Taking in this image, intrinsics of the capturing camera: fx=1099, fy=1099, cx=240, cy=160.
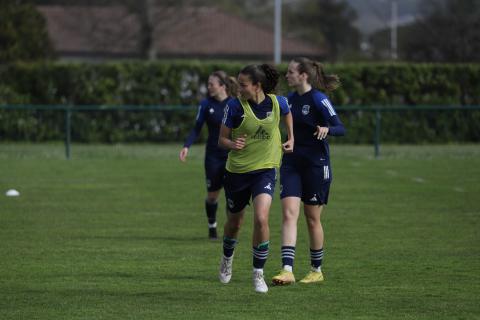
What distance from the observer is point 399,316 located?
27.7 ft

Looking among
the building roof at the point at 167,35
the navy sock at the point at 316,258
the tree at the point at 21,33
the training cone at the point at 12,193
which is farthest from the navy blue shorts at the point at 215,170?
the building roof at the point at 167,35

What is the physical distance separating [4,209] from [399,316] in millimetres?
9571

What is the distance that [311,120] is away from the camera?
398 inches

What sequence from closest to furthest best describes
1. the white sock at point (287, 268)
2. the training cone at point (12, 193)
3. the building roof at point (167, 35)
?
the white sock at point (287, 268) < the training cone at point (12, 193) < the building roof at point (167, 35)

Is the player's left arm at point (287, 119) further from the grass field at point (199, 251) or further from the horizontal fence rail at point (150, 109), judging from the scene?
the horizontal fence rail at point (150, 109)

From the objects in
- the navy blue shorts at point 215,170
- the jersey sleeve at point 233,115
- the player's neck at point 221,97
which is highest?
the jersey sleeve at point 233,115

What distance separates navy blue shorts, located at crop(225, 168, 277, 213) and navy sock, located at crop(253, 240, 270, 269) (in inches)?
16.2

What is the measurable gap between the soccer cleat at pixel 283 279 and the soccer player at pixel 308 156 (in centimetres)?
29

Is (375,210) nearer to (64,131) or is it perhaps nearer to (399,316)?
(399,316)

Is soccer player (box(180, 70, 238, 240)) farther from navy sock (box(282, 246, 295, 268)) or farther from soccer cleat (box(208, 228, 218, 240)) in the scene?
navy sock (box(282, 246, 295, 268))

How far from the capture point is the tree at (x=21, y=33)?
41.4 meters

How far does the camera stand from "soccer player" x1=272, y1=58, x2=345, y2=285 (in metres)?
10.0

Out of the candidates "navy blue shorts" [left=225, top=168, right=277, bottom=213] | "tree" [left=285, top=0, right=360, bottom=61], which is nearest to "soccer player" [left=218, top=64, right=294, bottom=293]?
"navy blue shorts" [left=225, top=168, right=277, bottom=213]

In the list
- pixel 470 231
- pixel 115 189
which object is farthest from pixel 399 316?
pixel 115 189
